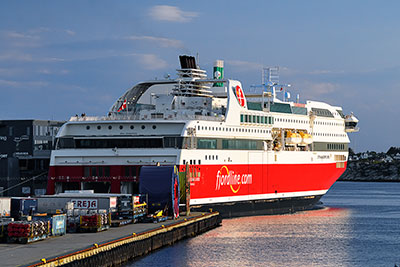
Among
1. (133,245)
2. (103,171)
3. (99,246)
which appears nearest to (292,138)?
(103,171)

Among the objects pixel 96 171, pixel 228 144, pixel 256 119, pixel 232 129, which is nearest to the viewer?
pixel 96 171

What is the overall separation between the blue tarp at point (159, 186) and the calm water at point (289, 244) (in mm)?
2887

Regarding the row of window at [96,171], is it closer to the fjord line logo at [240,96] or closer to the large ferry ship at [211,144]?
the large ferry ship at [211,144]

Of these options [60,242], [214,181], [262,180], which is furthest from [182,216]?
[60,242]

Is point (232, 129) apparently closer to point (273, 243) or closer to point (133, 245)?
point (273, 243)

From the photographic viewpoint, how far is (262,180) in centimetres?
5791

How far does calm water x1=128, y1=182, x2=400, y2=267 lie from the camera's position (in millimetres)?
36219

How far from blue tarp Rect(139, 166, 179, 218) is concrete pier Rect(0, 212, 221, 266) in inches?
55.6

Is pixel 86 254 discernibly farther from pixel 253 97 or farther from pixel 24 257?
pixel 253 97

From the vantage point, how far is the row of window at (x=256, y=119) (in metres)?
55.3

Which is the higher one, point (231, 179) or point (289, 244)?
point (231, 179)

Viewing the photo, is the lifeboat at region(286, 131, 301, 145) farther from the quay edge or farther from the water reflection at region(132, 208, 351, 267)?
the quay edge

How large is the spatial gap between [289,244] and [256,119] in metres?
16.5

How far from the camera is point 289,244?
42.1 metres
